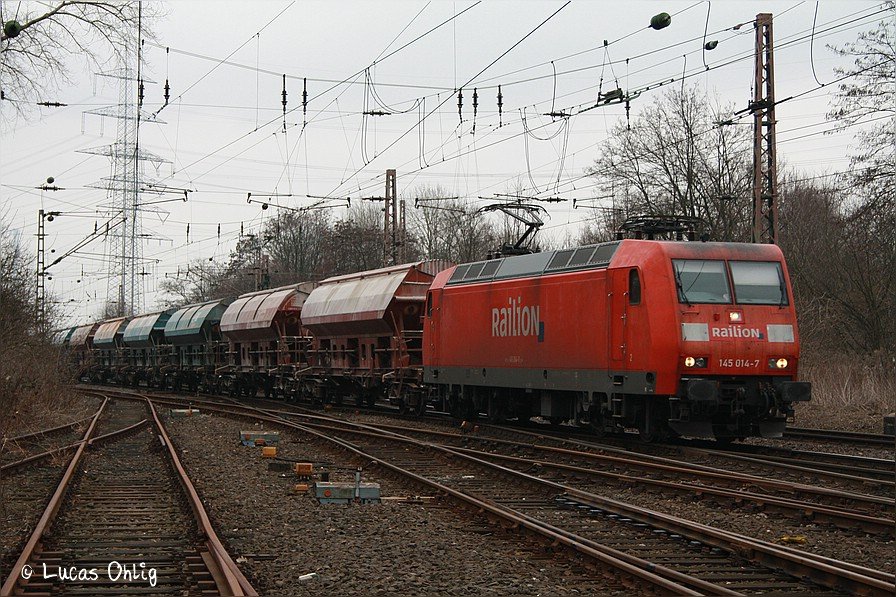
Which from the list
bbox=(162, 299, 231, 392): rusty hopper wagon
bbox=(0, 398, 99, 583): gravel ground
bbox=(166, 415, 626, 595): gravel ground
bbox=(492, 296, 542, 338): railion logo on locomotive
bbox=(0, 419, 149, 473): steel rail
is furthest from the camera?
bbox=(162, 299, 231, 392): rusty hopper wagon

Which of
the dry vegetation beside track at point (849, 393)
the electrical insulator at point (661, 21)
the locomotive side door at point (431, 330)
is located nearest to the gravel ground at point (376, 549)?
the locomotive side door at point (431, 330)

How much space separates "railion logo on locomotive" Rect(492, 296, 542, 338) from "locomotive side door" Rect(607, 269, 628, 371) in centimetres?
247

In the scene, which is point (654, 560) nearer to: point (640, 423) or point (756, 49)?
point (640, 423)

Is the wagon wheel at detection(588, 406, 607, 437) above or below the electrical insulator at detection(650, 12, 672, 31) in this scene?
below

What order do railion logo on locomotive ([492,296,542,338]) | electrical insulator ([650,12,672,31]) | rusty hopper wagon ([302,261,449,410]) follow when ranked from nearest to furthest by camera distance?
electrical insulator ([650,12,672,31]) → railion logo on locomotive ([492,296,542,338]) → rusty hopper wagon ([302,261,449,410])

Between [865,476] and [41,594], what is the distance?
1002cm

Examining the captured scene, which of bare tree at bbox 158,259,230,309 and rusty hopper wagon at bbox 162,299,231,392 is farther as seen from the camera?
bare tree at bbox 158,259,230,309

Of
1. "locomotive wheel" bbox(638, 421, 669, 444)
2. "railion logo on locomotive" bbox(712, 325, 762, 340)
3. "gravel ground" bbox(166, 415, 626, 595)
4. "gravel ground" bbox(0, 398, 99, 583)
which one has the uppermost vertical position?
"railion logo on locomotive" bbox(712, 325, 762, 340)

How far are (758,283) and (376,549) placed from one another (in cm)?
937

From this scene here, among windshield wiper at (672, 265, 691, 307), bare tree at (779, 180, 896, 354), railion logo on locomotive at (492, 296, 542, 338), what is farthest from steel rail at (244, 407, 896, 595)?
bare tree at (779, 180, 896, 354)

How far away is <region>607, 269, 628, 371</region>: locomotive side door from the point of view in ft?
52.9

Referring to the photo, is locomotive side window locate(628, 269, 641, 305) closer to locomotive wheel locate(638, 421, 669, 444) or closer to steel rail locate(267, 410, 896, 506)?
locomotive wheel locate(638, 421, 669, 444)

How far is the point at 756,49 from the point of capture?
23969 mm

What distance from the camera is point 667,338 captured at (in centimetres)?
1531
